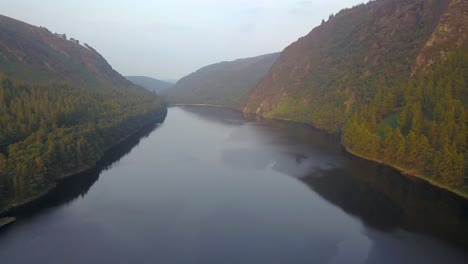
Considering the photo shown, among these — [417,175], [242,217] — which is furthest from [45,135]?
[417,175]

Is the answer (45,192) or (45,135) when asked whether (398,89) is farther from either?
(45,192)

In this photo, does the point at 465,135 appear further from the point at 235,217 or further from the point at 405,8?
the point at 405,8

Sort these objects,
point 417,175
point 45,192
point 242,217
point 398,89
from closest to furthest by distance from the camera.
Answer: point 242,217 < point 45,192 < point 417,175 < point 398,89

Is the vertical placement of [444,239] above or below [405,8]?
below

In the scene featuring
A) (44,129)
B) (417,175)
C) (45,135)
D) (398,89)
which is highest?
(44,129)

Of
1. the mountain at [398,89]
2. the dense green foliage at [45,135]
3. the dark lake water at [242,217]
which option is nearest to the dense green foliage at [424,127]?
the mountain at [398,89]

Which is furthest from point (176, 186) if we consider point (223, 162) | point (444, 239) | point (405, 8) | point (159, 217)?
point (405, 8)

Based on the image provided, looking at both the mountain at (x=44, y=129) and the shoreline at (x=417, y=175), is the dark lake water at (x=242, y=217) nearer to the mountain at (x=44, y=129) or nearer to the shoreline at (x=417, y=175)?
the shoreline at (x=417, y=175)

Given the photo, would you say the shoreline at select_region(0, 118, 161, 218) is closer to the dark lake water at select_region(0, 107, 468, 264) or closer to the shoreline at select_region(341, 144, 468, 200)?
the dark lake water at select_region(0, 107, 468, 264)
